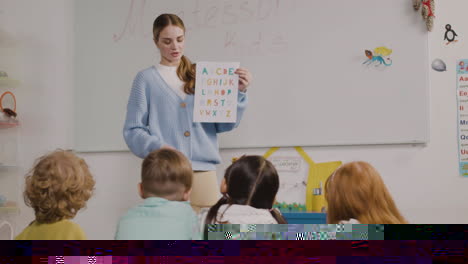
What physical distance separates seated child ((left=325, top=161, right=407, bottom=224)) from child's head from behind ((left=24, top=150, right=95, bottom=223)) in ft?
1.85

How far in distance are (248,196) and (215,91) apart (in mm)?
371

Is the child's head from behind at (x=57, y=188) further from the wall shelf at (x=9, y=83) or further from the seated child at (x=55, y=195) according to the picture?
the wall shelf at (x=9, y=83)

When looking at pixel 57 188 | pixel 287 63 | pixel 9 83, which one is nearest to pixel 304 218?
pixel 287 63

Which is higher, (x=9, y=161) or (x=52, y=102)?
(x=52, y=102)

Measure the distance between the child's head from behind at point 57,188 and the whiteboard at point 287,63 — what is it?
0.81m

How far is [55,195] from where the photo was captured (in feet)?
3.99

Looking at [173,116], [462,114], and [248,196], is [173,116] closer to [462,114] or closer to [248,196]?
[248,196]

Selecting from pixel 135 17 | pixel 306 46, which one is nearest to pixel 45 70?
pixel 135 17

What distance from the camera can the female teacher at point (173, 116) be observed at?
1.62 meters

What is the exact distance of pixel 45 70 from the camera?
7.01 ft

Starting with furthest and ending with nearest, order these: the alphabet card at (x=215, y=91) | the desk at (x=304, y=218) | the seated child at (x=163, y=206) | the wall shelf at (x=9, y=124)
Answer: the wall shelf at (x=9, y=124), the desk at (x=304, y=218), the alphabet card at (x=215, y=91), the seated child at (x=163, y=206)

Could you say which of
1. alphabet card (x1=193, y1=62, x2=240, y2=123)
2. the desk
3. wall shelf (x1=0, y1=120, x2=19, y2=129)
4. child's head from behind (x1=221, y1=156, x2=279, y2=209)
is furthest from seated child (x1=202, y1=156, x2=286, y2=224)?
wall shelf (x1=0, y1=120, x2=19, y2=129)

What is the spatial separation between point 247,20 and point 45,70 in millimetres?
796

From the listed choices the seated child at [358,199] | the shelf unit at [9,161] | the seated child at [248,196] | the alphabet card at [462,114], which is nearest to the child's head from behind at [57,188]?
the seated child at [248,196]
